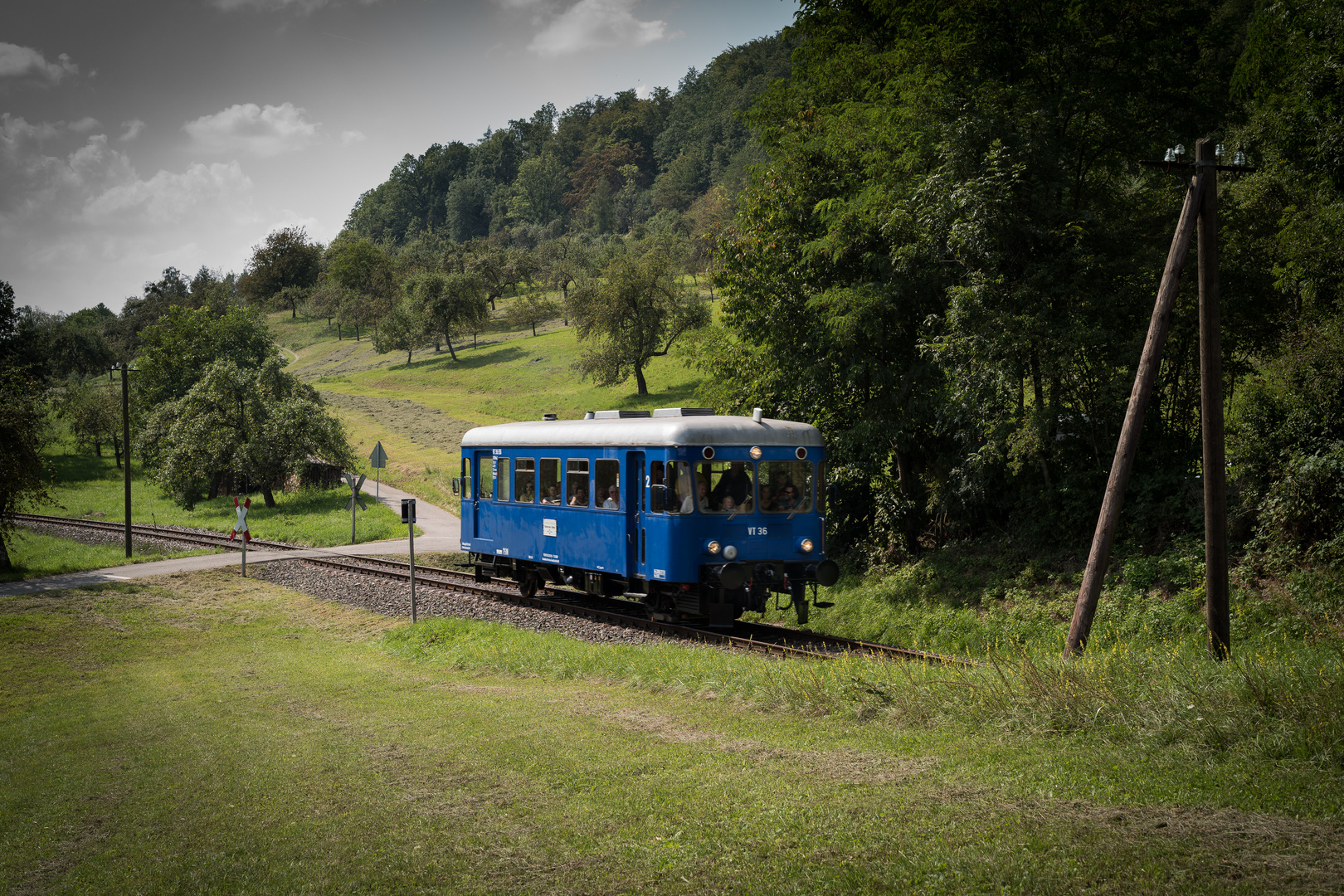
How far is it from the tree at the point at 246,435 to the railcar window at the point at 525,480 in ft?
77.4

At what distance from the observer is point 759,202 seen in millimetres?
22984

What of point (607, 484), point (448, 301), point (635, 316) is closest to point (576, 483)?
point (607, 484)

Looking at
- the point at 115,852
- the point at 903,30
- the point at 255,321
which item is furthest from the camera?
the point at 255,321

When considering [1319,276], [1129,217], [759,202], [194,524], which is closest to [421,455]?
[194,524]

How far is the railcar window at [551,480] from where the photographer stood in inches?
722

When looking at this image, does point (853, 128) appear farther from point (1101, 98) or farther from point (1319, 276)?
point (1319, 276)

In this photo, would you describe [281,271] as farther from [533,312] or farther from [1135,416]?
[1135,416]

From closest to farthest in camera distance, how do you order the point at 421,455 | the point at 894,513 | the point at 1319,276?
the point at 1319,276, the point at 894,513, the point at 421,455

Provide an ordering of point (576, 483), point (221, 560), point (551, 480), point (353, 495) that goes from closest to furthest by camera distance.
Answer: point (576, 483), point (551, 480), point (221, 560), point (353, 495)

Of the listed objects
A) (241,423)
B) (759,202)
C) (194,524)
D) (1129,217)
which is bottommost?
(194,524)

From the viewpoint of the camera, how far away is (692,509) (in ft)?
50.4

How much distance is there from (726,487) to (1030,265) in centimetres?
686

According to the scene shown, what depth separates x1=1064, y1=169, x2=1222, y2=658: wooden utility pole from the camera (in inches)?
414

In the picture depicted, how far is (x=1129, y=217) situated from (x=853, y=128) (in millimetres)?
5891
